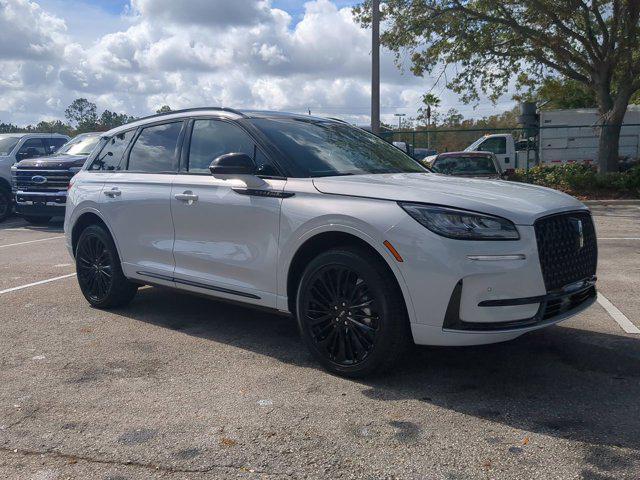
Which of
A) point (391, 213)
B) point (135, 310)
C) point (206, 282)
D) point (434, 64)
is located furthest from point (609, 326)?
point (434, 64)

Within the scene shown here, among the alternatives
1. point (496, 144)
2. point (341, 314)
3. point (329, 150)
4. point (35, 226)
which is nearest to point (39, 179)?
point (35, 226)

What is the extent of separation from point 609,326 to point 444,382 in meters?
1.94

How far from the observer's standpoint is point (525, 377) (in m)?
4.32

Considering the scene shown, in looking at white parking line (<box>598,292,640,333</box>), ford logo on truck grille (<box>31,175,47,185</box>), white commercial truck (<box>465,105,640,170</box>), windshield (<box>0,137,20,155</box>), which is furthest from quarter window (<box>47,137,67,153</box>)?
white parking line (<box>598,292,640,333</box>)

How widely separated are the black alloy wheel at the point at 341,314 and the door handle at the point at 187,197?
4.52ft

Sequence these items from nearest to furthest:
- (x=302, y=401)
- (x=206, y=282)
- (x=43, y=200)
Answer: (x=302, y=401) < (x=206, y=282) < (x=43, y=200)

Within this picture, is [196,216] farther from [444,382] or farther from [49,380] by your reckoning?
[444,382]

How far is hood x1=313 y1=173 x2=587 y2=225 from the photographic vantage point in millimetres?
3910

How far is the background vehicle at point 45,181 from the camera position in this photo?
46.1ft

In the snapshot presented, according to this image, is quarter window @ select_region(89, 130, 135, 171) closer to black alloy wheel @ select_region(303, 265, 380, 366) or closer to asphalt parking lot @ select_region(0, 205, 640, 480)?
asphalt parking lot @ select_region(0, 205, 640, 480)

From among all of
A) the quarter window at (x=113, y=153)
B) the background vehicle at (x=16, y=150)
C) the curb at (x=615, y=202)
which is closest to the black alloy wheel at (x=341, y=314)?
the quarter window at (x=113, y=153)

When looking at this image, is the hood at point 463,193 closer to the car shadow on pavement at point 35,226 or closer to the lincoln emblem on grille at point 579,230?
the lincoln emblem on grille at point 579,230

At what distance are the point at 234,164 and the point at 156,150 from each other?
154cm

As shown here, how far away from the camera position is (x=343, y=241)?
4340mm
